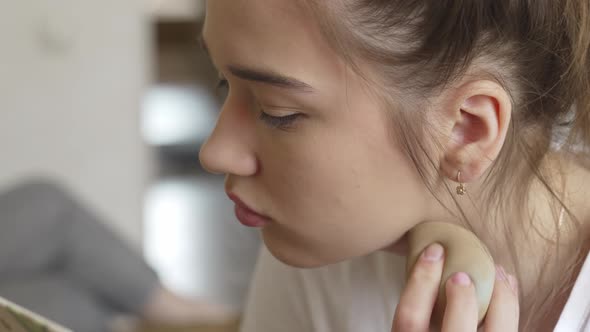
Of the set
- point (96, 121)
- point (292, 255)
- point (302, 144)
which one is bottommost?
point (96, 121)

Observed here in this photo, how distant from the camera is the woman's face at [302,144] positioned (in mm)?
704

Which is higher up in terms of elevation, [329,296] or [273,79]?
[273,79]

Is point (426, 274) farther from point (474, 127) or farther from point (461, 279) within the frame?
point (474, 127)

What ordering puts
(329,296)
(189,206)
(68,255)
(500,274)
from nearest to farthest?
(500,274) < (329,296) < (68,255) < (189,206)

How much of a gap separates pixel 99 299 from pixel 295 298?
1165 mm

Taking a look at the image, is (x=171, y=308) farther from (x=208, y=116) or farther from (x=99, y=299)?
(x=208, y=116)

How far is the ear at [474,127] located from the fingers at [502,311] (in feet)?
0.33

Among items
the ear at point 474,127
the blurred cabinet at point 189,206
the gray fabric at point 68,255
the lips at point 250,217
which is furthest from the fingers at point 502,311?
the blurred cabinet at point 189,206

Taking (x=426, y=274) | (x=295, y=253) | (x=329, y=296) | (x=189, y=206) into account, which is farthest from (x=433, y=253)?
(x=189, y=206)

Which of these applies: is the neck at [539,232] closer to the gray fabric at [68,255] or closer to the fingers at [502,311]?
the fingers at [502,311]

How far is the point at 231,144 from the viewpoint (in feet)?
2.49

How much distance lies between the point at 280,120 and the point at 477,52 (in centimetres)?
17

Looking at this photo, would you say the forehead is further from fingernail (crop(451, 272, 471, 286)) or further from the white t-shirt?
the white t-shirt

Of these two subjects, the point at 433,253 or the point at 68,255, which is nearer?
the point at 433,253
